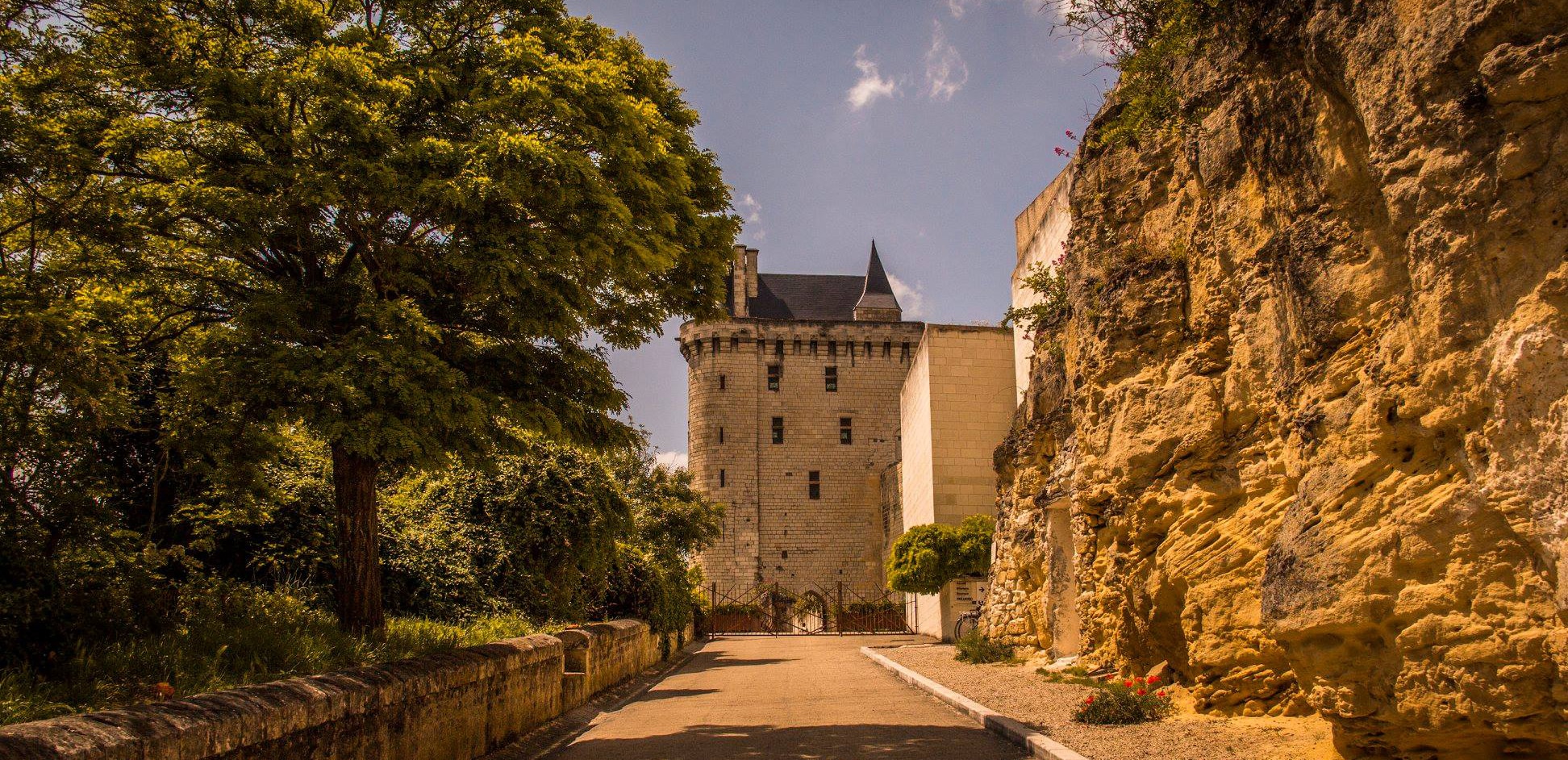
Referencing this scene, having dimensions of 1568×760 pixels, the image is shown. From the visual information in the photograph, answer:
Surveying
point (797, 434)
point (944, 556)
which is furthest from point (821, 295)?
point (944, 556)

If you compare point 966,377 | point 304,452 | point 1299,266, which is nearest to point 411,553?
point 304,452

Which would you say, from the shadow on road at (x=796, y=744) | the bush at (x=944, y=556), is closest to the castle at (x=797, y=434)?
the bush at (x=944, y=556)

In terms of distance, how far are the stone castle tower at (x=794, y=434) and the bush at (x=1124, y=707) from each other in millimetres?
39696

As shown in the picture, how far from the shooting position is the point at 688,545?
105ft

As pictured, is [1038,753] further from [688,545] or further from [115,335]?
[688,545]

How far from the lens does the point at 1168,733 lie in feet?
24.6

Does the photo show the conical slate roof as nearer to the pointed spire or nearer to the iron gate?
the pointed spire

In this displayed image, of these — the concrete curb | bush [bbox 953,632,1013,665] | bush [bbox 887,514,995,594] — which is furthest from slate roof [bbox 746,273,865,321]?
the concrete curb

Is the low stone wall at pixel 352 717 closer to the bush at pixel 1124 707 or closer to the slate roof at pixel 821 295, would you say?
the bush at pixel 1124 707

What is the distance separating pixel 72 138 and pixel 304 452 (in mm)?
4765

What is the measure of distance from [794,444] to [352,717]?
45.4 metres

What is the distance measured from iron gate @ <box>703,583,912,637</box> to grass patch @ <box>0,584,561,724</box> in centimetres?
2518

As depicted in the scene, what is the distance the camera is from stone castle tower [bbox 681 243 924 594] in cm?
4866

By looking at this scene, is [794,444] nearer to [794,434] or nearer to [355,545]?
[794,434]
